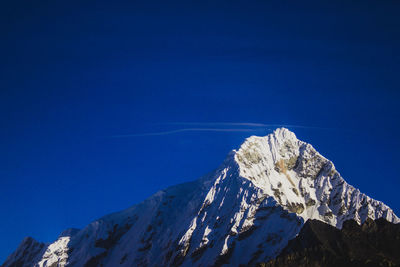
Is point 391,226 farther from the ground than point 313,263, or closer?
farther from the ground

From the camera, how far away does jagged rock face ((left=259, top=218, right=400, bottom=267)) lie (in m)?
109

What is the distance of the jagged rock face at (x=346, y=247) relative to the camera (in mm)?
109438

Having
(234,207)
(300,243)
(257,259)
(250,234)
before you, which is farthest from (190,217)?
(300,243)

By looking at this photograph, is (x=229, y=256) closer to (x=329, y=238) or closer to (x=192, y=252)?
(x=192, y=252)

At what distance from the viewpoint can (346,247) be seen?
392 ft

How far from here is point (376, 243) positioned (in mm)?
118250

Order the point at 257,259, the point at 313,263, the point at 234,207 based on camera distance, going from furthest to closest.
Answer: the point at 234,207 → the point at 257,259 → the point at 313,263

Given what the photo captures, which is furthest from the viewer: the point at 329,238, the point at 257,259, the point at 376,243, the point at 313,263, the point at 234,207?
the point at 234,207

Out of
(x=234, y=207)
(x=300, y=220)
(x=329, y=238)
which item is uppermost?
(x=234, y=207)

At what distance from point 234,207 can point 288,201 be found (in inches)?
1173

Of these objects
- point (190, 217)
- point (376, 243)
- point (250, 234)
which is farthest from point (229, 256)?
point (376, 243)

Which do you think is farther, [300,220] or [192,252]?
[192,252]

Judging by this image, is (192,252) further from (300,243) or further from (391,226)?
(391,226)

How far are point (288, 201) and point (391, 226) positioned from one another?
7635 cm
